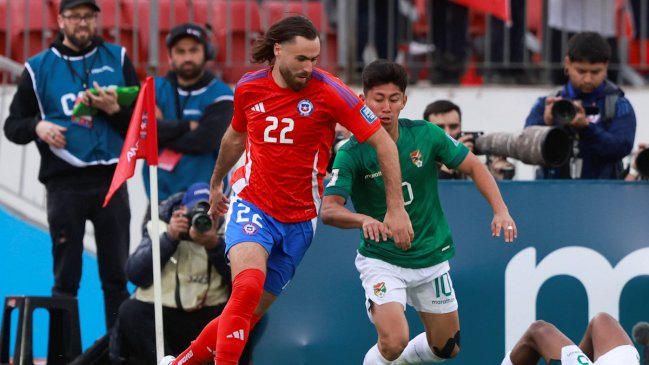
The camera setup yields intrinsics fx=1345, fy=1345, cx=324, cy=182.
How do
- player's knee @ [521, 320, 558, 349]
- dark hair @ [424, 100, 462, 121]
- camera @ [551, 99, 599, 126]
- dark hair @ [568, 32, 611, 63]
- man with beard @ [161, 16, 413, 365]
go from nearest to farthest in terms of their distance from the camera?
1. player's knee @ [521, 320, 558, 349]
2. man with beard @ [161, 16, 413, 365]
3. camera @ [551, 99, 599, 126]
4. dark hair @ [568, 32, 611, 63]
5. dark hair @ [424, 100, 462, 121]

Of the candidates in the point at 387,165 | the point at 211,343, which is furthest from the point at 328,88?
the point at 211,343

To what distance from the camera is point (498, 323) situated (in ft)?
27.8

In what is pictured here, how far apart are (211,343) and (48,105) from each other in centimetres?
273

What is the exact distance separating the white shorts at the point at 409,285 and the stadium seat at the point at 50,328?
6.89 feet

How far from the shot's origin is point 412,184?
759 centimetres

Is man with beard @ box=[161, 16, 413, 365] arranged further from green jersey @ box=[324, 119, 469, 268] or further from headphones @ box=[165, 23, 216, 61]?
headphones @ box=[165, 23, 216, 61]

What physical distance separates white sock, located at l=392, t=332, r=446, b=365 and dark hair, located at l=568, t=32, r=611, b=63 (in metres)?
2.20

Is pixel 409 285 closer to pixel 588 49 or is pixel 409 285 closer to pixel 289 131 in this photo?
pixel 289 131

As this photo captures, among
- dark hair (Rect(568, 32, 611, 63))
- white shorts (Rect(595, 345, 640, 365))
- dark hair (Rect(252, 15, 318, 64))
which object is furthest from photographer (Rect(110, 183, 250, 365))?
white shorts (Rect(595, 345, 640, 365))

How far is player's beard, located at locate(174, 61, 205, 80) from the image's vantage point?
9.19 meters

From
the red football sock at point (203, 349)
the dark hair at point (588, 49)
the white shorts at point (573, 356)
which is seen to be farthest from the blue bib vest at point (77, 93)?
the white shorts at point (573, 356)

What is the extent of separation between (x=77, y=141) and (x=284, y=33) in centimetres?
249

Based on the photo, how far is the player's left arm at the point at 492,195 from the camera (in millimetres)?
6961

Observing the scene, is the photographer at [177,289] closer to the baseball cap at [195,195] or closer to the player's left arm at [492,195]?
the baseball cap at [195,195]
